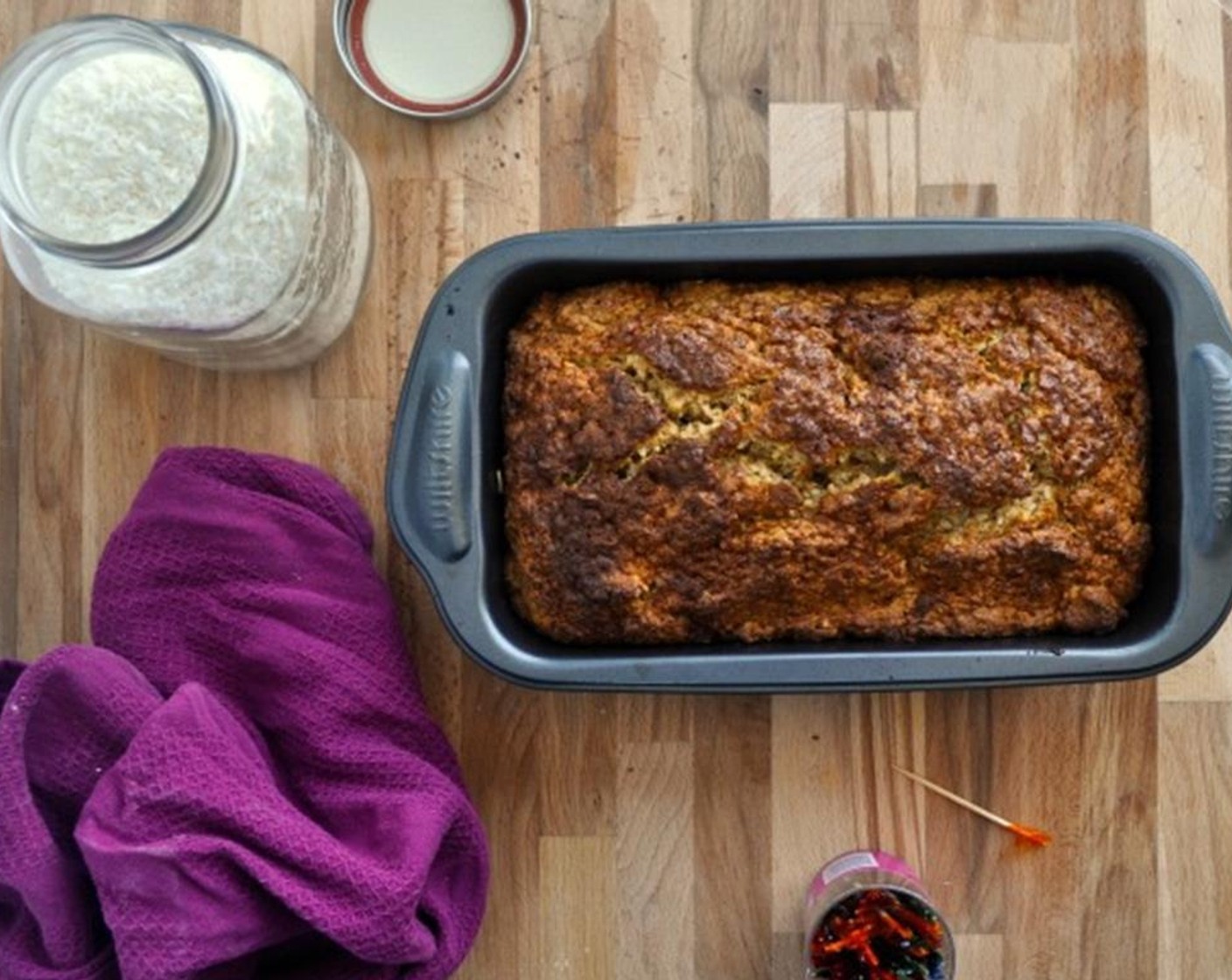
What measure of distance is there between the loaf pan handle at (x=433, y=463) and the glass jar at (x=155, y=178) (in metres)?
0.19

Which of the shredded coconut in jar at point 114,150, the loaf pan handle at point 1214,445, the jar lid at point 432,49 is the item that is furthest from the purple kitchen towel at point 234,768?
the loaf pan handle at point 1214,445

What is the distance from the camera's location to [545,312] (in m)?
1.37

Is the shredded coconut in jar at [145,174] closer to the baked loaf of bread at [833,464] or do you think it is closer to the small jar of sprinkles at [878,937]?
the baked loaf of bread at [833,464]

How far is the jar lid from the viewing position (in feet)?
4.91

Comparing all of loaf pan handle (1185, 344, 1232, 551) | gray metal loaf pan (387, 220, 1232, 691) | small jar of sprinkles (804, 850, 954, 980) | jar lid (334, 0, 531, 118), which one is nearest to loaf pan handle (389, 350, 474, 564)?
gray metal loaf pan (387, 220, 1232, 691)

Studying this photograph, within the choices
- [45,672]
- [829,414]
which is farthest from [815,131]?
[45,672]

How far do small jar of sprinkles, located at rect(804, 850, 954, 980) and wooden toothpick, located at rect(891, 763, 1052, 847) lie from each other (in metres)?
0.12

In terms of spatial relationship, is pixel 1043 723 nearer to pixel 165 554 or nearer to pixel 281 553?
pixel 281 553

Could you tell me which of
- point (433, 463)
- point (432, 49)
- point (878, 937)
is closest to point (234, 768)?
point (433, 463)

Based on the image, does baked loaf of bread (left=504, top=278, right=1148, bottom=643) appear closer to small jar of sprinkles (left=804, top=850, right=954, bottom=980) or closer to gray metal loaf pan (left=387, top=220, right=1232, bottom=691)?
gray metal loaf pan (left=387, top=220, right=1232, bottom=691)

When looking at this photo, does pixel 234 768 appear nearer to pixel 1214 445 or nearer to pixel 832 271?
pixel 832 271

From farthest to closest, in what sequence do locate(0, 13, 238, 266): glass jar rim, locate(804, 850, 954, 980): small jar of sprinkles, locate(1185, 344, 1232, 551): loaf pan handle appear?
locate(804, 850, 954, 980): small jar of sprinkles
locate(1185, 344, 1232, 551): loaf pan handle
locate(0, 13, 238, 266): glass jar rim

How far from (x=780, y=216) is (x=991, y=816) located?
728 mm

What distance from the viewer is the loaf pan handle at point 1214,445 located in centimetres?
126
